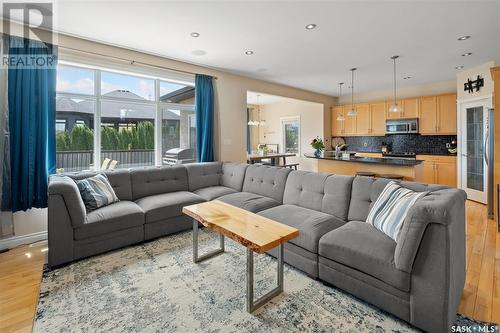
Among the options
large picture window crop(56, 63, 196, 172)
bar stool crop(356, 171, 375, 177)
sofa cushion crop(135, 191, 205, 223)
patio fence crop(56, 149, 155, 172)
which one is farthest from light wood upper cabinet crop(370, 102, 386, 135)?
patio fence crop(56, 149, 155, 172)

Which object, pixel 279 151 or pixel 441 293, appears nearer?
pixel 441 293

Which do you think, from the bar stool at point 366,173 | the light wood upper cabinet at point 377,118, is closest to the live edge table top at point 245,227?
the bar stool at point 366,173

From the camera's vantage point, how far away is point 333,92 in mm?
7129

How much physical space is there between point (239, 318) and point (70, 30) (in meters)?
3.76

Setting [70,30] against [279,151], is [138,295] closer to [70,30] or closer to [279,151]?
[70,30]

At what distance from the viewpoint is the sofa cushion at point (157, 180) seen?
355 centimetres

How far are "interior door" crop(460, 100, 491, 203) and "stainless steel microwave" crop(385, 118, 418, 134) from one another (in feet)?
3.58

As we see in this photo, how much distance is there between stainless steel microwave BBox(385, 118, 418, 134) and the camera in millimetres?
6098


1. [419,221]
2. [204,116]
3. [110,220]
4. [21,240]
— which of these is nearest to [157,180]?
[110,220]

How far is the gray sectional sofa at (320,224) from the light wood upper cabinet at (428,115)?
4.60 metres

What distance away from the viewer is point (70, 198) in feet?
8.18

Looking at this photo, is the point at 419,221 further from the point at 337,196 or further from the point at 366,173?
the point at 366,173

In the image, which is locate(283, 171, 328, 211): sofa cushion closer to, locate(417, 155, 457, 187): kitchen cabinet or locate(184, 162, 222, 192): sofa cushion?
locate(184, 162, 222, 192): sofa cushion

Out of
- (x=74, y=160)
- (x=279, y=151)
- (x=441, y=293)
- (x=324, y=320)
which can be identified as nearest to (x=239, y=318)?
(x=324, y=320)
